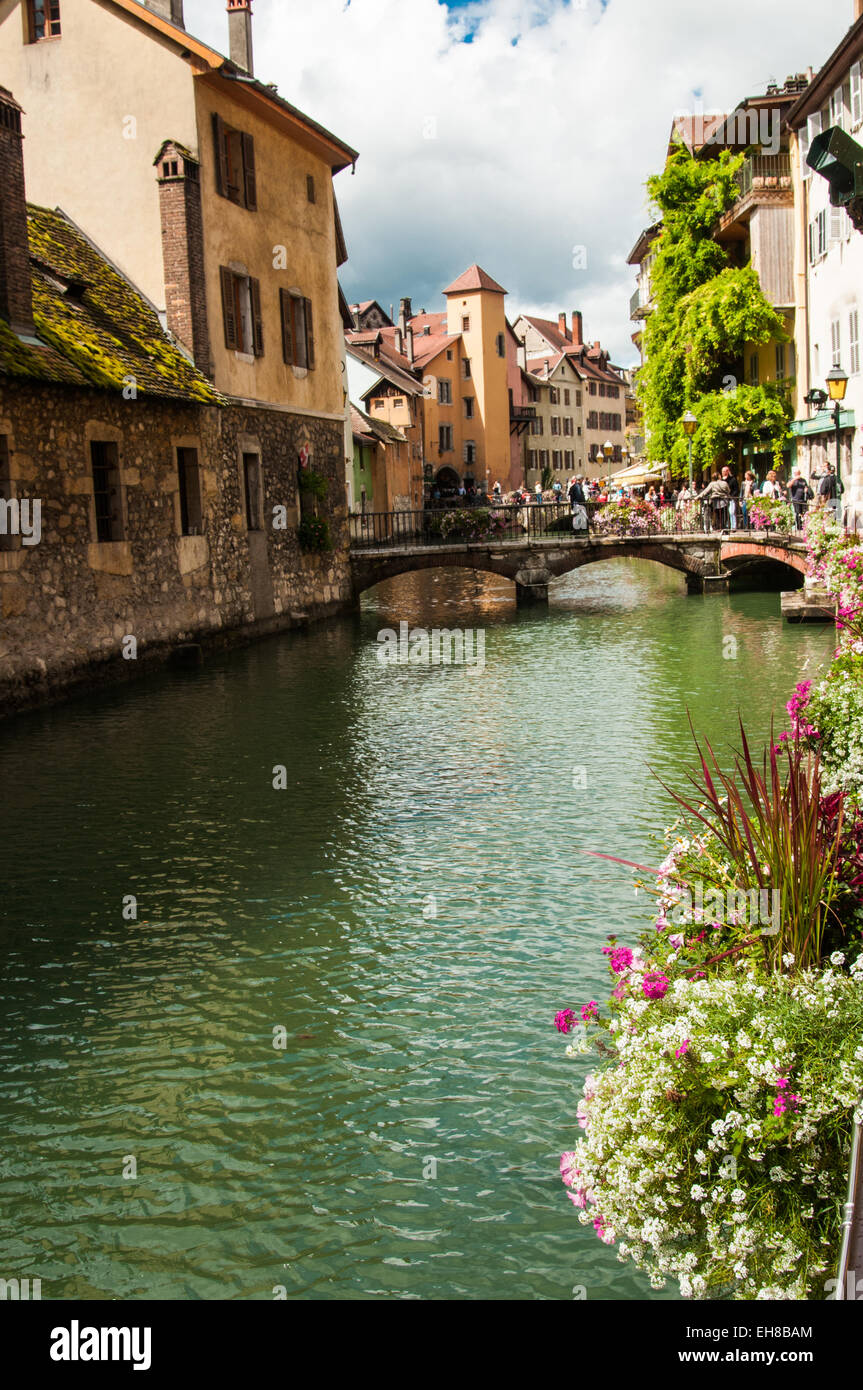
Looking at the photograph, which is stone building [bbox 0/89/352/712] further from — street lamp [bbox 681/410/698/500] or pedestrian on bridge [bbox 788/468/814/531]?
street lamp [bbox 681/410/698/500]

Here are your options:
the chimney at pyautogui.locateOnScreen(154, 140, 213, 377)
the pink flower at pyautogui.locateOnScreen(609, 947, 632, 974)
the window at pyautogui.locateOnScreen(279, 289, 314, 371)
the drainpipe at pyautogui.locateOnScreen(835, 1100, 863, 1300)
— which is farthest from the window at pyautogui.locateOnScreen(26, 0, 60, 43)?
the drainpipe at pyautogui.locateOnScreen(835, 1100, 863, 1300)

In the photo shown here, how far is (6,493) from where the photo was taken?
15805 mm

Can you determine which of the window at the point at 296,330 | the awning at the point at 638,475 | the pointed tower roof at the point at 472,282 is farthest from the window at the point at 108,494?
the pointed tower roof at the point at 472,282

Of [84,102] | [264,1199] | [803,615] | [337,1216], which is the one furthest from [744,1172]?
[84,102]

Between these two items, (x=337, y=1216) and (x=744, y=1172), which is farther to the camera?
(x=337, y=1216)

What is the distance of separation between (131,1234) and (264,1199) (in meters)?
0.55

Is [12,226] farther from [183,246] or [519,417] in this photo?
[519,417]

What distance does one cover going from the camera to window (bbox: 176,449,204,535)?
71.4 ft

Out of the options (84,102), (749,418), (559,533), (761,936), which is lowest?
(761,936)

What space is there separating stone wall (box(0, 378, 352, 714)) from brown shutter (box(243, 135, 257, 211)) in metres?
4.09

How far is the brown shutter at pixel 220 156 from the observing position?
892 inches

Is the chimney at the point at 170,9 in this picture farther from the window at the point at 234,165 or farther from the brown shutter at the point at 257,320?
the brown shutter at the point at 257,320

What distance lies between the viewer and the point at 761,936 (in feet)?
16.5

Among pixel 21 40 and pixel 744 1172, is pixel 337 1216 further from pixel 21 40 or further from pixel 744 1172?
pixel 21 40
